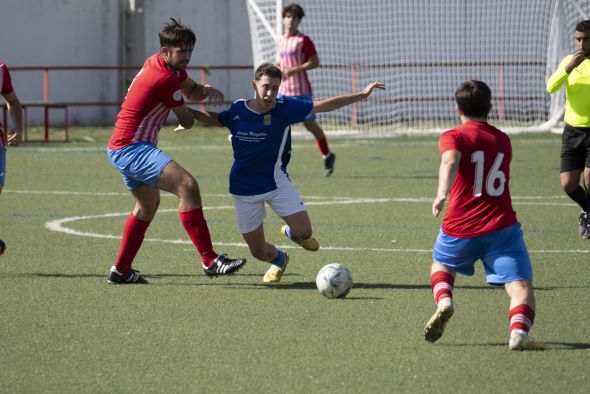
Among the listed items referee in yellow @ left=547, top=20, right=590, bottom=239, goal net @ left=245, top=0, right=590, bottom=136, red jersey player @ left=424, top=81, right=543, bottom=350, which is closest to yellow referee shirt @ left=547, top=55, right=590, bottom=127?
referee in yellow @ left=547, top=20, right=590, bottom=239

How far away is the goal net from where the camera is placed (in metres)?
24.9

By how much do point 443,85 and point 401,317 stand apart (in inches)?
768

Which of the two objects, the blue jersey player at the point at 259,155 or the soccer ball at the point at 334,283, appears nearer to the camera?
the soccer ball at the point at 334,283

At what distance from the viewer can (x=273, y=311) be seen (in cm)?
718

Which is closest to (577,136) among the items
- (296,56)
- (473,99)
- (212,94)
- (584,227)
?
(584,227)

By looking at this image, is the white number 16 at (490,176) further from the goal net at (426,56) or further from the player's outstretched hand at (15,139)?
the goal net at (426,56)

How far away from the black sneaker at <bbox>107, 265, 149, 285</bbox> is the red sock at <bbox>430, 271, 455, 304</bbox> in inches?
103

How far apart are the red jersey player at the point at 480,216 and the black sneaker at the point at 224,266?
215cm

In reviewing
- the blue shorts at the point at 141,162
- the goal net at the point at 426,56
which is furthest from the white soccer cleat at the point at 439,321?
the goal net at the point at 426,56

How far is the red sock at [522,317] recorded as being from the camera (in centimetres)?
599

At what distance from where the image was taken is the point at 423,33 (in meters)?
26.0

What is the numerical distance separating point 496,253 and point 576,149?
484cm

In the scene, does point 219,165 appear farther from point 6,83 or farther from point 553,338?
point 553,338

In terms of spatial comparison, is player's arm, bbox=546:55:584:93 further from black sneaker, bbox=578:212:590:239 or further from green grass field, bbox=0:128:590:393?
green grass field, bbox=0:128:590:393
